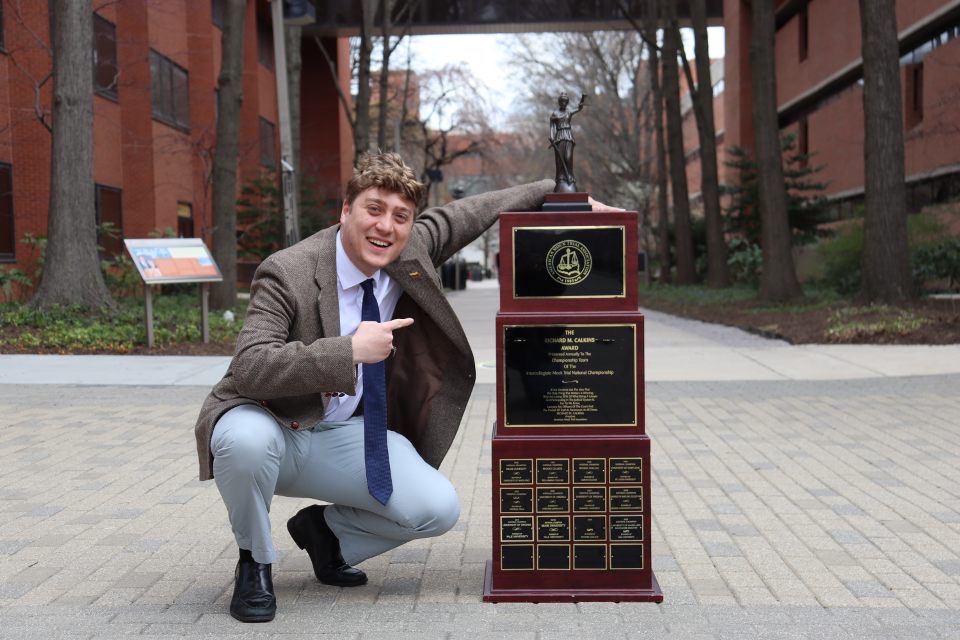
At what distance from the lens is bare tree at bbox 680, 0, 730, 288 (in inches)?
1044

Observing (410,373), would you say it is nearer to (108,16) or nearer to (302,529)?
(302,529)

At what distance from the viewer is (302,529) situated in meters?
4.48

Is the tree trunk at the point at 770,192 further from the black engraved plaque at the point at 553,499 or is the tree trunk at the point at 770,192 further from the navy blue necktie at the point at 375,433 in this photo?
the navy blue necktie at the point at 375,433

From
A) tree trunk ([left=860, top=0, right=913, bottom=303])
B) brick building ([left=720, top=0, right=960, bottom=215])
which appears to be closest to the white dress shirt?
tree trunk ([left=860, top=0, right=913, bottom=303])

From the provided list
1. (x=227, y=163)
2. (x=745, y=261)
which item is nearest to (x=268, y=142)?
(x=745, y=261)

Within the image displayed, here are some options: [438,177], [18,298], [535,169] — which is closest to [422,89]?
[438,177]

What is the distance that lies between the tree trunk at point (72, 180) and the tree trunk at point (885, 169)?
10.9 metres

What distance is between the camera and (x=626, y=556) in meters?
4.26

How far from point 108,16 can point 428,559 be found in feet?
76.1

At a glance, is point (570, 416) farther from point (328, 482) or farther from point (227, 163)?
Result: point (227, 163)

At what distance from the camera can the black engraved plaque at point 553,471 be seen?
13.9 feet

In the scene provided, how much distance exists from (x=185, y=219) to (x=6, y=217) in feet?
35.2

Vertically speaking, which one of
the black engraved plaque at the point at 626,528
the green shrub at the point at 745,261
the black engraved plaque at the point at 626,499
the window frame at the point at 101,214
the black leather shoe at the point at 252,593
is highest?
the window frame at the point at 101,214

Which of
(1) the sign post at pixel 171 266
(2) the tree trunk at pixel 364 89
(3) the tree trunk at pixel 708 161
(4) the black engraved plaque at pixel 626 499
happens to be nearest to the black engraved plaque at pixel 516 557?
(4) the black engraved plaque at pixel 626 499
